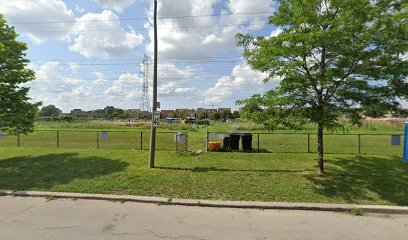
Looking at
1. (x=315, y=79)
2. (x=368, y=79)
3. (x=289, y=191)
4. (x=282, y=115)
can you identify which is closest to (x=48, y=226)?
(x=289, y=191)

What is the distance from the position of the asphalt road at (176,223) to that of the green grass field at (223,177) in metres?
0.78

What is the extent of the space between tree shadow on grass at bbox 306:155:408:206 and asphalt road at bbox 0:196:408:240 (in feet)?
3.40

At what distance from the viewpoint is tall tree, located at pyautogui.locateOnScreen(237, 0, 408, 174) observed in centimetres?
674

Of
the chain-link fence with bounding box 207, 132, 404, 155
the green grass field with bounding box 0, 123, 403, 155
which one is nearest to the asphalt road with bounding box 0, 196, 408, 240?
the green grass field with bounding box 0, 123, 403, 155

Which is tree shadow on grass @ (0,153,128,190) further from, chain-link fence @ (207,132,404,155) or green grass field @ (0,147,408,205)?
chain-link fence @ (207,132,404,155)

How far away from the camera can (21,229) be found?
A: 4430 millimetres

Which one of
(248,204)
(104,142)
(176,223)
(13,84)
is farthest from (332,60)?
(104,142)

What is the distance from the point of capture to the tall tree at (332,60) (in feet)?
22.1

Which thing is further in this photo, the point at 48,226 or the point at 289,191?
the point at 289,191

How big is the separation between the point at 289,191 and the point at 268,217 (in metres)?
1.63

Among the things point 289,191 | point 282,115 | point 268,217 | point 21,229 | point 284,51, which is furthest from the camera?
point 282,115

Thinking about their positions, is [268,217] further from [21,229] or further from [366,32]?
[366,32]

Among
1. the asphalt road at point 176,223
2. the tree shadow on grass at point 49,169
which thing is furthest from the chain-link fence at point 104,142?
the asphalt road at point 176,223

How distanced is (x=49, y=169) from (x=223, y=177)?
601 centimetres
